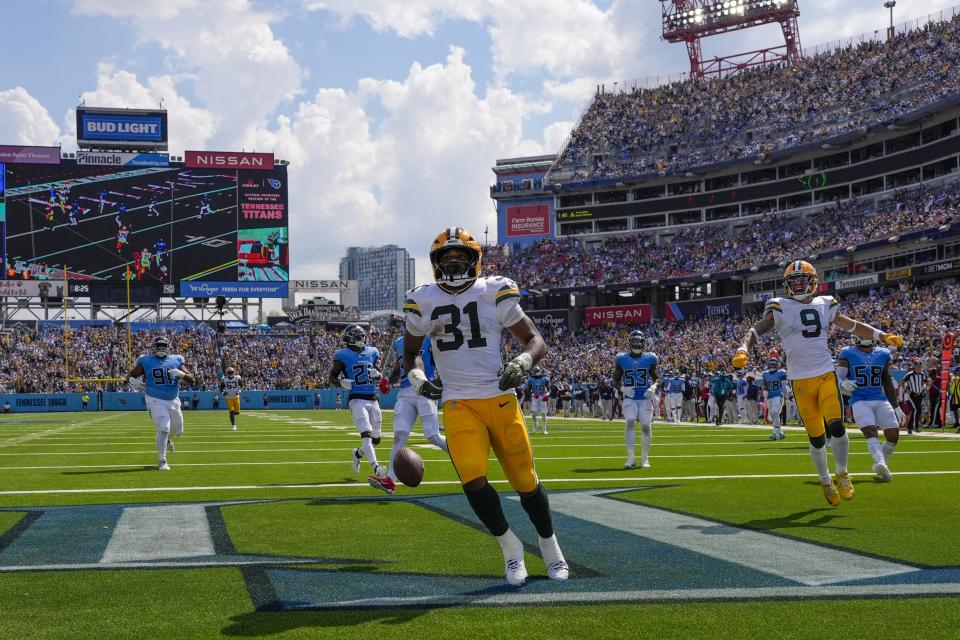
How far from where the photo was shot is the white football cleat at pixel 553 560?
5711mm

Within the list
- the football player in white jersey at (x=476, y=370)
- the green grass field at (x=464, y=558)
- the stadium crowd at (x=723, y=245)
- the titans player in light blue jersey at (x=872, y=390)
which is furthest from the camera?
the stadium crowd at (x=723, y=245)

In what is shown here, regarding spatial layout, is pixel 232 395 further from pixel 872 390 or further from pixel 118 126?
pixel 118 126

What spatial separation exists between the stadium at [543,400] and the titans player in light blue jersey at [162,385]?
0.17 feet

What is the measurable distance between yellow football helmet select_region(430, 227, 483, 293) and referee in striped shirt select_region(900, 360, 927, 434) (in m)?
19.1

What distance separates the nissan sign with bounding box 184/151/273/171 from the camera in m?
56.5

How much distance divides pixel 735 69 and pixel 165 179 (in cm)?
4032

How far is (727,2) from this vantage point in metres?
68.2

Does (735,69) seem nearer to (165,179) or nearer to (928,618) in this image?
(165,179)

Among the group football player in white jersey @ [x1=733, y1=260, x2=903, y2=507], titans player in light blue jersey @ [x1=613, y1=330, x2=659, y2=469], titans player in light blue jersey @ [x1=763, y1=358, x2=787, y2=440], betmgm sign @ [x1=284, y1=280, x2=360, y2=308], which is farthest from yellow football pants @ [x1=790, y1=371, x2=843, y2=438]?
betmgm sign @ [x1=284, y1=280, x2=360, y2=308]

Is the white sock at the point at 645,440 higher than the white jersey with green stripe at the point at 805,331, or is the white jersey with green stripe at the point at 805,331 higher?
the white jersey with green stripe at the point at 805,331

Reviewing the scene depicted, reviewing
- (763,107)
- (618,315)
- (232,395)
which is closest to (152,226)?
(232,395)

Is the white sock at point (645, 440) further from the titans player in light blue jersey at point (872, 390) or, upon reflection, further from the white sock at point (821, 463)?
the white sock at point (821, 463)

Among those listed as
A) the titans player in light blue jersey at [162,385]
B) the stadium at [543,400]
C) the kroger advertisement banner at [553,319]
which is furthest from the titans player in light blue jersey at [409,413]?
the kroger advertisement banner at [553,319]

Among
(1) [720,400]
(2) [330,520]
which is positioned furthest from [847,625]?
(1) [720,400]
